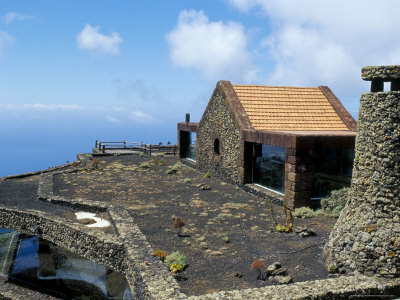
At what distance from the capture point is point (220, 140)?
20000 millimetres

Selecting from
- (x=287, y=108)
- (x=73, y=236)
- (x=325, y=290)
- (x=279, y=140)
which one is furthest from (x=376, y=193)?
(x=287, y=108)

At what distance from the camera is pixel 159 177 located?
69.3ft

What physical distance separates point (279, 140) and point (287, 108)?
18.0ft

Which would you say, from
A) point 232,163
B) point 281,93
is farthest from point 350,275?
point 281,93

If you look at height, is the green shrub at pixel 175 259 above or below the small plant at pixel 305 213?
below

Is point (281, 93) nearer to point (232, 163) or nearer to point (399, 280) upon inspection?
point (232, 163)

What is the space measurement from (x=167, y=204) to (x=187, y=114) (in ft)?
42.0

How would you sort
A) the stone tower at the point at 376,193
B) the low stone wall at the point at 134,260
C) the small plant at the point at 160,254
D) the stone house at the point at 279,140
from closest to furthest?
the low stone wall at the point at 134,260, the stone tower at the point at 376,193, the small plant at the point at 160,254, the stone house at the point at 279,140

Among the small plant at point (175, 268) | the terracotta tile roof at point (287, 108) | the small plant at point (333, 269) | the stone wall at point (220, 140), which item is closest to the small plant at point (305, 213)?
the small plant at point (333, 269)

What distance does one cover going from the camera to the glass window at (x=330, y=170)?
14.1 m

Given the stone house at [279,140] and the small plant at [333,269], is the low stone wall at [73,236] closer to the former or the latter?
the small plant at [333,269]

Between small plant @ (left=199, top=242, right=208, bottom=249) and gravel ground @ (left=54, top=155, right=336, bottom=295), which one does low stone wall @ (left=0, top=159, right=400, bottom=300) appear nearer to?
gravel ground @ (left=54, top=155, right=336, bottom=295)

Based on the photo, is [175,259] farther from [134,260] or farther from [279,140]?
[279,140]

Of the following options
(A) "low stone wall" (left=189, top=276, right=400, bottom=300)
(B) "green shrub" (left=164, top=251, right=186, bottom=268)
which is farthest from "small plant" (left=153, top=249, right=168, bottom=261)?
(A) "low stone wall" (left=189, top=276, right=400, bottom=300)
